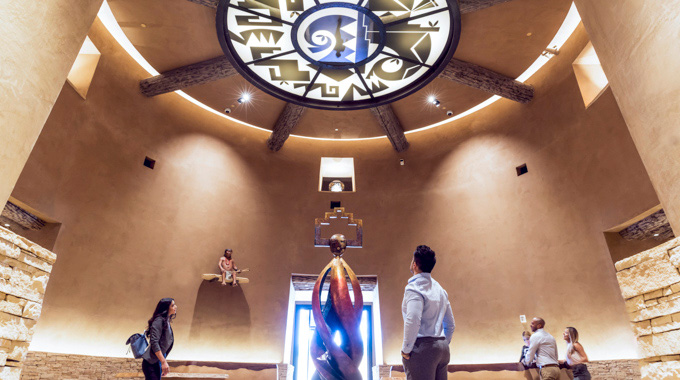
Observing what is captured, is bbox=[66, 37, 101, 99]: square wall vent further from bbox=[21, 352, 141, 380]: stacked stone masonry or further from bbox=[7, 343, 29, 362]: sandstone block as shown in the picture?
bbox=[7, 343, 29, 362]: sandstone block

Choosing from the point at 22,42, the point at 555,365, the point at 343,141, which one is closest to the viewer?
the point at 22,42

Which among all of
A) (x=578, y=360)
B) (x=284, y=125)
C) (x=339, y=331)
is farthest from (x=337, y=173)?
(x=339, y=331)

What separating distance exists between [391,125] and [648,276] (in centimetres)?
692

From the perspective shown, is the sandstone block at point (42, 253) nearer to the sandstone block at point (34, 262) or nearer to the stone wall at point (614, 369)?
the sandstone block at point (34, 262)

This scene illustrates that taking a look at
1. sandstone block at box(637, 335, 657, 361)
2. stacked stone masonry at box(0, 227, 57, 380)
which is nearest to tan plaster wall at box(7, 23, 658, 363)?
stacked stone masonry at box(0, 227, 57, 380)

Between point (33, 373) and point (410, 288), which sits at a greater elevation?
point (410, 288)

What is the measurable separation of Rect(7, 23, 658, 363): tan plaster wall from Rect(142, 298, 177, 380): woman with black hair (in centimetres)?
303

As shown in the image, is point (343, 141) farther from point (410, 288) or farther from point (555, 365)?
point (410, 288)

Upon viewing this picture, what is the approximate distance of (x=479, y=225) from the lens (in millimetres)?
8008

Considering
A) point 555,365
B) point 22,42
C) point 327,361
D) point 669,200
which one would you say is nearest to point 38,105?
point 22,42

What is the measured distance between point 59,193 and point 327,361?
5523 mm

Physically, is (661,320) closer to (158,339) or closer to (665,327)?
(665,327)

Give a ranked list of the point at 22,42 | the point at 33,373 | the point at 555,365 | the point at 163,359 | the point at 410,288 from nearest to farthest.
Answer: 1. the point at 22,42
2. the point at 410,288
3. the point at 163,359
4. the point at 555,365
5. the point at 33,373

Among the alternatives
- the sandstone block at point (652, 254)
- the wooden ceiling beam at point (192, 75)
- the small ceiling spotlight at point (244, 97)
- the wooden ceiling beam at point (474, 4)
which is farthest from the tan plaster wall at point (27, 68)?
the small ceiling spotlight at point (244, 97)
